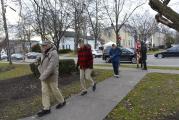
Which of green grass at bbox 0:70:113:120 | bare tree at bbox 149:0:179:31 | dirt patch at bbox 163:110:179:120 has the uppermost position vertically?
bare tree at bbox 149:0:179:31

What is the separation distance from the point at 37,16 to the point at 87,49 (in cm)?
733

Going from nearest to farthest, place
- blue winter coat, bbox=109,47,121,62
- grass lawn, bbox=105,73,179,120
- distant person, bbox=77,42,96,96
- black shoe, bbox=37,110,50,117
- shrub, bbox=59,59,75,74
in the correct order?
1. black shoe, bbox=37,110,50,117
2. grass lawn, bbox=105,73,179,120
3. distant person, bbox=77,42,96,96
4. shrub, bbox=59,59,75,74
5. blue winter coat, bbox=109,47,121,62

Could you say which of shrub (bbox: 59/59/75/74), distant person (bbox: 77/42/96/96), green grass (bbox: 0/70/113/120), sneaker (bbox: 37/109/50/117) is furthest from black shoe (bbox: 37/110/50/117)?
shrub (bbox: 59/59/75/74)

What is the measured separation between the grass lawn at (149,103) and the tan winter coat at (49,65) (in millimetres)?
1722

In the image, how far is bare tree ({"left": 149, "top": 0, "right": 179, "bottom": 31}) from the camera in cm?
665

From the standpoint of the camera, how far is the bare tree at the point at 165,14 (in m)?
6.65

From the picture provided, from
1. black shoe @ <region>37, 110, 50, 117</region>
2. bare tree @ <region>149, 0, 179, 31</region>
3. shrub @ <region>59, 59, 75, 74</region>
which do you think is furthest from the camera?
shrub @ <region>59, 59, 75, 74</region>

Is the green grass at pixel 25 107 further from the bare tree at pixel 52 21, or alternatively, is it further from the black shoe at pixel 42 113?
the bare tree at pixel 52 21

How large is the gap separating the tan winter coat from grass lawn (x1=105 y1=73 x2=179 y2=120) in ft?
5.65

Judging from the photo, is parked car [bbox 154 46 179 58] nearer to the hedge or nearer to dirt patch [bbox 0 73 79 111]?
dirt patch [bbox 0 73 79 111]

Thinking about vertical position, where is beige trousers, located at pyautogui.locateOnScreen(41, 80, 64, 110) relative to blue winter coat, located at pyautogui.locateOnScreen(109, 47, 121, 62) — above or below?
below

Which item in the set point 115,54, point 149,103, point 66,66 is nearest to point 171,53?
point 115,54

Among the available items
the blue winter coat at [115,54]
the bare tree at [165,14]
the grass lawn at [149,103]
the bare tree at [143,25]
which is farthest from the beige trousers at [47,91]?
the bare tree at [143,25]

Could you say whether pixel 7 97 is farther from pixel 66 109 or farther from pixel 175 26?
pixel 175 26
